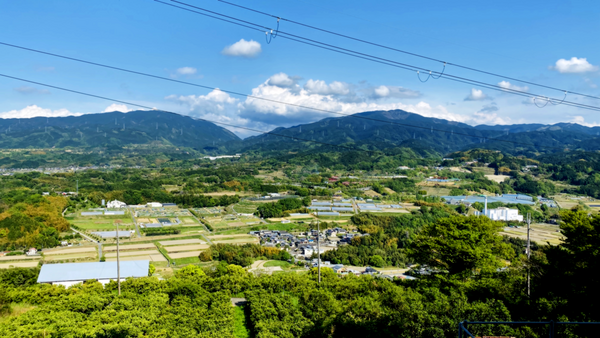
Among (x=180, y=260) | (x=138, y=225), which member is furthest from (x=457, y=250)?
(x=138, y=225)

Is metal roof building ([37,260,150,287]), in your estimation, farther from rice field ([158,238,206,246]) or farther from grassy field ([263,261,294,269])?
rice field ([158,238,206,246])

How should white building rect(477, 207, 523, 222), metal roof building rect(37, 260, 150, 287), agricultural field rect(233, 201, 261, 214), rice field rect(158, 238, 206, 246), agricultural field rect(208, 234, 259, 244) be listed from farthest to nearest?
agricultural field rect(233, 201, 261, 214) → white building rect(477, 207, 523, 222) → agricultural field rect(208, 234, 259, 244) → rice field rect(158, 238, 206, 246) → metal roof building rect(37, 260, 150, 287)

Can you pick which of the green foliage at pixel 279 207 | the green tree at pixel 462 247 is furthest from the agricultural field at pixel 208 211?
the green tree at pixel 462 247

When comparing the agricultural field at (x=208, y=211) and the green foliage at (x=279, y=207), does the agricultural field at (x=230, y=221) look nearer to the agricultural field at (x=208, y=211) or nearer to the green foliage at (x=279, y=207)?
the green foliage at (x=279, y=207)

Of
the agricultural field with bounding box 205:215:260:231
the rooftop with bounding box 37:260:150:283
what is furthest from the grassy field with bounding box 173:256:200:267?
the agricultural field with bounding box 205:215:260:231

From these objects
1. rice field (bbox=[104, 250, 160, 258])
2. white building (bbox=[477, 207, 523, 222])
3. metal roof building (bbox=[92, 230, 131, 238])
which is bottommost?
rice field (bbox=[104, 250, 160, 258])

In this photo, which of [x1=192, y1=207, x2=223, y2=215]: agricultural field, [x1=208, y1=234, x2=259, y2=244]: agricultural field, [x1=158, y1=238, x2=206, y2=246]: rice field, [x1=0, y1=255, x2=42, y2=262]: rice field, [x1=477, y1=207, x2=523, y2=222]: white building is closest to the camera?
[x1=0, y1=255, x2=42, y2=262]: rice field

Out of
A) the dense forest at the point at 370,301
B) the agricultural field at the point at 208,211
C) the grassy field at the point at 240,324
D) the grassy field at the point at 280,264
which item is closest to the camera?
the dense forest at the point at 370,301

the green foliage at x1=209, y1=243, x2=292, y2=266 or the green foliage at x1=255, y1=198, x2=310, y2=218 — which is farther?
the green foliage at x1=255, y1=198, x2=310, y2=218
